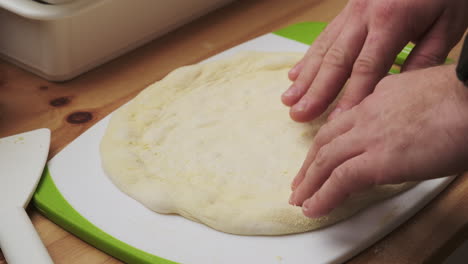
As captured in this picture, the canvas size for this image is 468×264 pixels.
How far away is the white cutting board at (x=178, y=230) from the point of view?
0.74 metres

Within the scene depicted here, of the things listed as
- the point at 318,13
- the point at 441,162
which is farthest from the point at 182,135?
the point at 318,13

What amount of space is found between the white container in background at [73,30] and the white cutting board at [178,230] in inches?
10.7

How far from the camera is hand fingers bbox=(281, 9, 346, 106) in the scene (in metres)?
0.93

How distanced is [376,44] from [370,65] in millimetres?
34

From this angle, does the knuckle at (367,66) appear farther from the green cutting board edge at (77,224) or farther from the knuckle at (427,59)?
the green cutting board edge at (77,224)

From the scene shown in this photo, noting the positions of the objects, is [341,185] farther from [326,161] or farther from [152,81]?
[152,81]

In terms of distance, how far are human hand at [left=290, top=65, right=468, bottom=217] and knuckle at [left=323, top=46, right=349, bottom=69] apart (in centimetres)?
17

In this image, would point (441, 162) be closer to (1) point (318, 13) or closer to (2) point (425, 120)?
(2) point (425, 120)

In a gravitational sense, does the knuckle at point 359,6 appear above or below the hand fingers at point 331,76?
above

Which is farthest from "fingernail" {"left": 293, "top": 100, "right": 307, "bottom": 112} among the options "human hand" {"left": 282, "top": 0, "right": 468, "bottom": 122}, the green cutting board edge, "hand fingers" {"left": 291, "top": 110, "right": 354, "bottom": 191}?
the green cutting board edge

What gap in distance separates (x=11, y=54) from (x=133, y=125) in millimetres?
351

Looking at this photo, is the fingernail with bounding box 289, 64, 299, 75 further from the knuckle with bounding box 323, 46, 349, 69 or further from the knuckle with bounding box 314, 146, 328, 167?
the knuckle with bounding box 314, 146, 328, 167

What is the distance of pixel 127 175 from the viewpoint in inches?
33.4

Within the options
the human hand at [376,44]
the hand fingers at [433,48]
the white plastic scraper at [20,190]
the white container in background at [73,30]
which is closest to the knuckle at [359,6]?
the human hand at [376,44]
